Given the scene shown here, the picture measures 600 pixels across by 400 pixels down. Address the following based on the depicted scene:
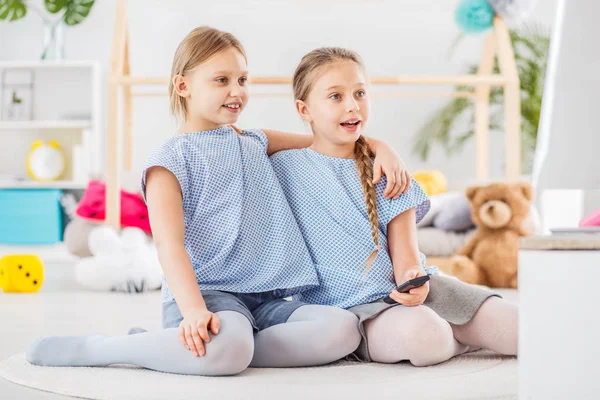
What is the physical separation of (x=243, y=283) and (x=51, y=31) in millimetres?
3725

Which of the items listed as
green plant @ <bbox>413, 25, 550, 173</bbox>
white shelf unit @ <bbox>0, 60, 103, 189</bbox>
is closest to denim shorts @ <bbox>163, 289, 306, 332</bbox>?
green plant @ <bbox>413, 25, 550, 173</bbox>

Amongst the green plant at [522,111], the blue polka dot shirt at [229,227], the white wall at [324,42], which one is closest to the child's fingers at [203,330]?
the blue polka dot shirt at [229,227]

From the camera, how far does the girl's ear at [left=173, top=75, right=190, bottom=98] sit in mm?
1338

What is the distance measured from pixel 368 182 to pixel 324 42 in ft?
11.0

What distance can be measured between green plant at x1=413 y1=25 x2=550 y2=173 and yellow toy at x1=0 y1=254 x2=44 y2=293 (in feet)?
7.85

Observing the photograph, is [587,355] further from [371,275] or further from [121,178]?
[121,178]

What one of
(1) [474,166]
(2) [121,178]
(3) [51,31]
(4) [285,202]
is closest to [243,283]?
(4) [285,202]

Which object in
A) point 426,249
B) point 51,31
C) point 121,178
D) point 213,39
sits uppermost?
point 51,31

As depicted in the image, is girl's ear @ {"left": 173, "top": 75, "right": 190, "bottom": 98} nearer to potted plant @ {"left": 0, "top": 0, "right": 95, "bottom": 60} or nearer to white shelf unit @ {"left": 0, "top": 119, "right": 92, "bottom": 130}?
white shelf unit @ {"left": 0, "top": 119, "right": 92, "bottom": 130}

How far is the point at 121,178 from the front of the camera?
3111 millimetres

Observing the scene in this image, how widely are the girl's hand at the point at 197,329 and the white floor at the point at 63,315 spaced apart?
19 cm

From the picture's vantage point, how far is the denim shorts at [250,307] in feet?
3.94

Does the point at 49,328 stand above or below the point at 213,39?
below

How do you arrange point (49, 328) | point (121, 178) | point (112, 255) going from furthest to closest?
point (121, 178), point (112, 255), point (49, 328)
